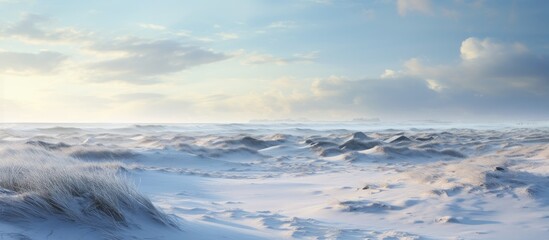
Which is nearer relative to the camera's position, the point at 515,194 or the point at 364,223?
the point at 364,223

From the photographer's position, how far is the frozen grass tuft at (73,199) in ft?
12.0

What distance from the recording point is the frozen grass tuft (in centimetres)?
367

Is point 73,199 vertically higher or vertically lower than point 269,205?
higher

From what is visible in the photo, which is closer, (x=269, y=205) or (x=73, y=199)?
(x=73, y=199)

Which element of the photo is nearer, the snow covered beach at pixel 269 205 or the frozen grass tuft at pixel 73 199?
the frozen grass tuft at pixel 73 199

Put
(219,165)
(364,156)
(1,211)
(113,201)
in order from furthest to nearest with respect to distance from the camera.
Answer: (364,156) < (219,165) < (113,201) < (1,211)

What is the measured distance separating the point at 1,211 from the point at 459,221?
195 inches

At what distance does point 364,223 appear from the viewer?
581 cm

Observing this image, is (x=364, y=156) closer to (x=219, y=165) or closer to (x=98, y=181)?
(x=219, y=165)

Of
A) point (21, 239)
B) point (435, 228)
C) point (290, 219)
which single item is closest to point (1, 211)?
point (21, 239)

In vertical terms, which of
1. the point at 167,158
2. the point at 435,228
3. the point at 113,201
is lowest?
the point at 435,228

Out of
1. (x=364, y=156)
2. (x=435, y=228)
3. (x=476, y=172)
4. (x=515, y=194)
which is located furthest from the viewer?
(x=364, y=156)

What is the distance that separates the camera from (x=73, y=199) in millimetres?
4020

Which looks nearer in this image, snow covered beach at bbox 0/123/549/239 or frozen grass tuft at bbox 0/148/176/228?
frozen grass tuft at bbox 0/148/176/228
